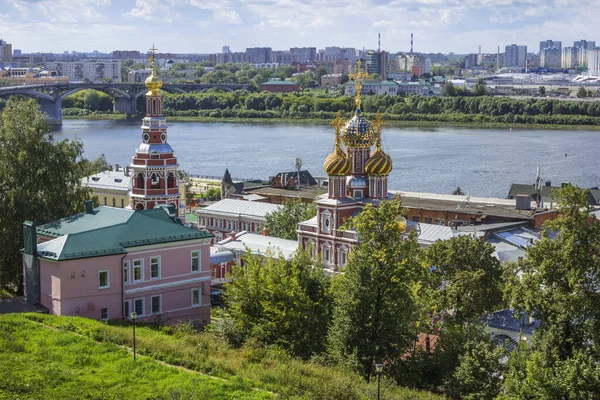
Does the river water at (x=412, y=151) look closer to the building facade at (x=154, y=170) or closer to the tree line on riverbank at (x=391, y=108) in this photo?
the tree line on riverbank at (x=391, y=108)

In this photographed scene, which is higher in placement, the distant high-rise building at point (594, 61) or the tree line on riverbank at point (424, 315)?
the distant high-rise building at point (594, 61)

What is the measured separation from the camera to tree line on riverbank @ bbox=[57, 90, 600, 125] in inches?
3145

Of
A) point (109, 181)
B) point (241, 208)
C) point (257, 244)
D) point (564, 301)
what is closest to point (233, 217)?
point (241, 208)

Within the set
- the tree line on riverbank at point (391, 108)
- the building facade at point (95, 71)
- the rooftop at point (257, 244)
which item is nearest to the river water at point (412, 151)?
the tree line on riverbank at point (391, 108)

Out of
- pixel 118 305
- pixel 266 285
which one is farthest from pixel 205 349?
pixel 118 305

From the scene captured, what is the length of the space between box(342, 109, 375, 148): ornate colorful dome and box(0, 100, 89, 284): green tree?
5.85 m

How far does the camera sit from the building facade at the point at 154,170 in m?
21.5

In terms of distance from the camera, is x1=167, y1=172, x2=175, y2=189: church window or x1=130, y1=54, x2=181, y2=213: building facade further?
x1=167, y1=172, x2=175, y2=189: church window

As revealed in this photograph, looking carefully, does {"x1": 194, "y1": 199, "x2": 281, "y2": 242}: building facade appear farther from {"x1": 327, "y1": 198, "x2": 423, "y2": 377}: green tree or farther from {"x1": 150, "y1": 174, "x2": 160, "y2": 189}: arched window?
{"x1": 327, "y1": 198, "x2": 423, "y2": 377}: green tree

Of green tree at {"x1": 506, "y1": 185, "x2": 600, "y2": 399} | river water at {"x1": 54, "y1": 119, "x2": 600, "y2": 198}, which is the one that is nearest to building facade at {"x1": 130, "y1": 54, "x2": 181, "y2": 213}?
green tree at {"x1": 506, "y1": 185, "x2": 600, "y2": 399}

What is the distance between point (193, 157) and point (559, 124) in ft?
114

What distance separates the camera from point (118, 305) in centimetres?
1537

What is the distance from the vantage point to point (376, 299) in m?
13.1

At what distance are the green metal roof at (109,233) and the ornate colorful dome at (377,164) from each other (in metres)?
5.55
